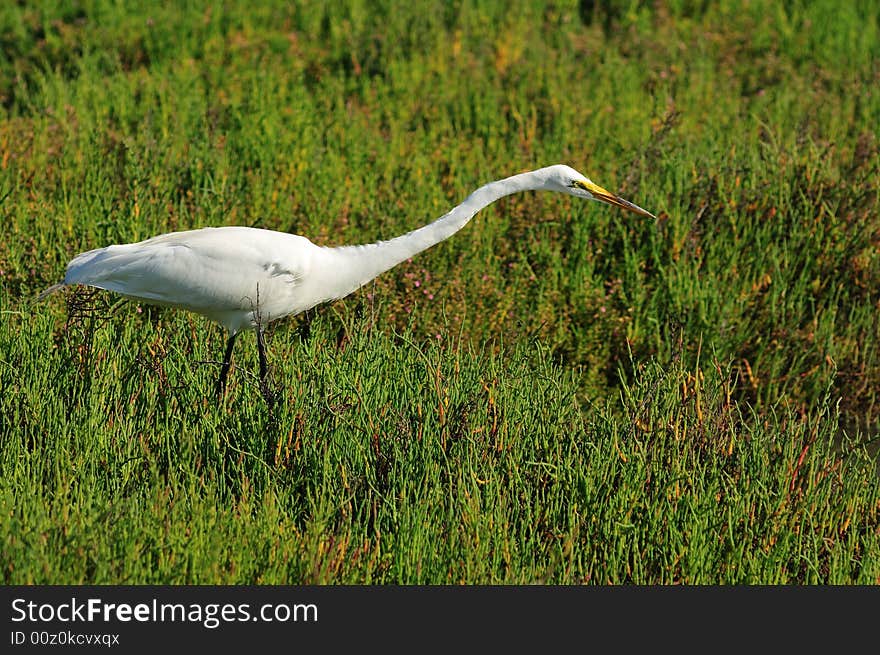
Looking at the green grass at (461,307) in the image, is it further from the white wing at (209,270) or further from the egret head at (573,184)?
the egret head at (573,184)

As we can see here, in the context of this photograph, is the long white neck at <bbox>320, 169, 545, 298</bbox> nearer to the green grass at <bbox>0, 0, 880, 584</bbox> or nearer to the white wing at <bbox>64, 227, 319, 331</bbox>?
the white wing at <bbox>64, 227, 319, 331</bbox>

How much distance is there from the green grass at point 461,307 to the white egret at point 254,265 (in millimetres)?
191

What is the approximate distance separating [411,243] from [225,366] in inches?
32.9

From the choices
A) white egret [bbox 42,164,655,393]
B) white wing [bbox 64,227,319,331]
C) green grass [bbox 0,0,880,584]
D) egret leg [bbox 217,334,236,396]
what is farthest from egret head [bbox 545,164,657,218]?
egret leg [bbox 217,334,236,396]

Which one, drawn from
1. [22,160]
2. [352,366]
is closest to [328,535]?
[352,366]

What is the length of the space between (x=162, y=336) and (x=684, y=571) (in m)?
2.28

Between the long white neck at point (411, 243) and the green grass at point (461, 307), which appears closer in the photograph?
the green grass at point (461, 307)

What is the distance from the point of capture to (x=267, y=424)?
4.00 metres

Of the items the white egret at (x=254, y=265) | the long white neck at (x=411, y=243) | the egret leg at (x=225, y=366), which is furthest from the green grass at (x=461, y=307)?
the long white neck at (x=411, y=243)

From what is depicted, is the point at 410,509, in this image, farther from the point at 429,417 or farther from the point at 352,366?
the point at 352,366

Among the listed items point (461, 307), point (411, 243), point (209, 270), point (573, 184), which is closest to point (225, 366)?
point (209, 270)

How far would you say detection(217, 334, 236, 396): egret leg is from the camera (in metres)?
4.24

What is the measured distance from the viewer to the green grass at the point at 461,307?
356 cm

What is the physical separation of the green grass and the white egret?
191mm
